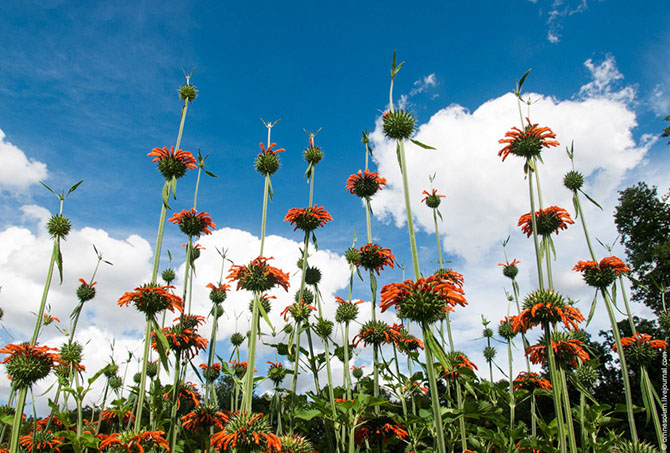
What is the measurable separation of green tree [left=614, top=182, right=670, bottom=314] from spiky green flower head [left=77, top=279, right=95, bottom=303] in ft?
86.2

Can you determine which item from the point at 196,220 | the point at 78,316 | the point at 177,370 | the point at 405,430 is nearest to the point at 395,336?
the point at 405,430

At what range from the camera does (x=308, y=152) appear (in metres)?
6.01

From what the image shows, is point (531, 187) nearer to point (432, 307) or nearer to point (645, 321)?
point (432, 307)

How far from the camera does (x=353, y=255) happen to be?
5.57m

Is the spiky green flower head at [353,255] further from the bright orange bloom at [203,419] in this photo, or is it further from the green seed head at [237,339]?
the green seed head at [237,339]

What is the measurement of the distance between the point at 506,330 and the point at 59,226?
8488mm

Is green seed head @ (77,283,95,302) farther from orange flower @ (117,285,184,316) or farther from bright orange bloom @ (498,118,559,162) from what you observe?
bright orange bloom @ (498,118,559,162)

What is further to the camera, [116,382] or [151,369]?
[116,382]

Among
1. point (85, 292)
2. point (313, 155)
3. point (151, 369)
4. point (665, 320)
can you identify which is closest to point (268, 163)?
point (313, 155)

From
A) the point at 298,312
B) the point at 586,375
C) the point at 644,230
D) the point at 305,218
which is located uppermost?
the point at 644,230

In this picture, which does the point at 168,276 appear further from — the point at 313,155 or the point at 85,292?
the point at 313,155

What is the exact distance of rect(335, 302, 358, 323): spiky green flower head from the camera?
18.2 feet

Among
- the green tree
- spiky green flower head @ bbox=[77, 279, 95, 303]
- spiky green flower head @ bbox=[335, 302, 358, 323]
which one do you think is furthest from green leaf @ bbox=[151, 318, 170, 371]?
the green tree

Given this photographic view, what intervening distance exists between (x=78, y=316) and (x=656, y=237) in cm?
3127
